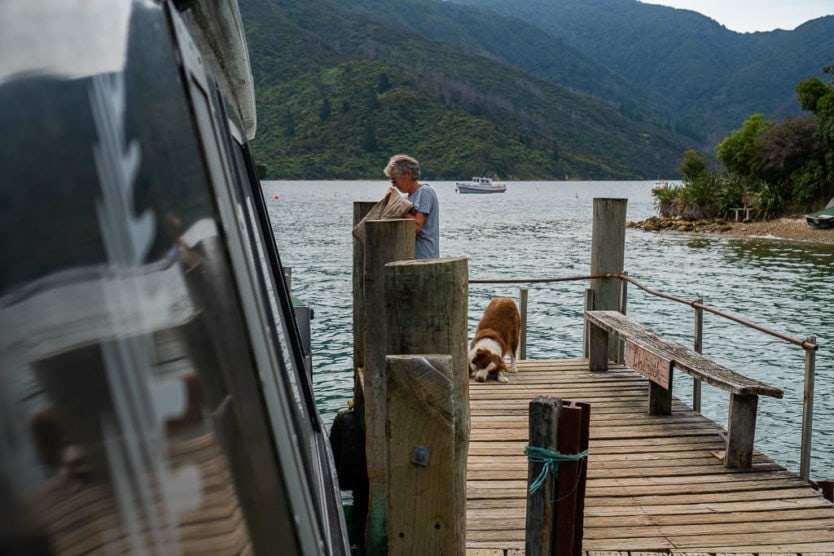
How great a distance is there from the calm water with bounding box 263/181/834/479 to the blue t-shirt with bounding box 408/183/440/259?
5.04 metres

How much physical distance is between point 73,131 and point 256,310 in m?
0.60

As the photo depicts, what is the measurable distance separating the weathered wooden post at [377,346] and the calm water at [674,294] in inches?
241

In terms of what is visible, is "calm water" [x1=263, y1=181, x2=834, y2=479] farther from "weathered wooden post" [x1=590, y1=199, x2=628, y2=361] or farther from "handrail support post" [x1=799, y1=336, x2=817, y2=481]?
"handrail support post" [x1=799, y1=336, x2=817, y2=481]

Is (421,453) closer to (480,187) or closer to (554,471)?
(554,471)

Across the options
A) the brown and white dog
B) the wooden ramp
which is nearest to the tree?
the brown and white dog

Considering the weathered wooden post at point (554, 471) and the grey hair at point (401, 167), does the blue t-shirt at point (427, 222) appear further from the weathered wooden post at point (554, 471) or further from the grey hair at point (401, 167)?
the weathered wooden post at point (554, 471)

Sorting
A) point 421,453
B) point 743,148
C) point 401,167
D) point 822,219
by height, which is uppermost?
point 743,148

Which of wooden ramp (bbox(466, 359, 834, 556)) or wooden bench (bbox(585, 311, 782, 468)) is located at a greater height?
wooden bench (bbox(585, 311, 782, 468))

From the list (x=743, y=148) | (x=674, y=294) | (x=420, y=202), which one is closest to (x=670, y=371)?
(x=420, y=202)

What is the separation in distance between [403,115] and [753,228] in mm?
77582

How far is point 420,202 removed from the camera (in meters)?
5.58

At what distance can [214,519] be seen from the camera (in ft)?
2.79

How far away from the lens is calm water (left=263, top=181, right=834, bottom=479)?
11.8m

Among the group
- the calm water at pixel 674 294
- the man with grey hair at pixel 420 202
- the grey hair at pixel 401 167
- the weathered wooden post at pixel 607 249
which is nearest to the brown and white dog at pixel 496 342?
the weathered wooden post at pixel 607 249
